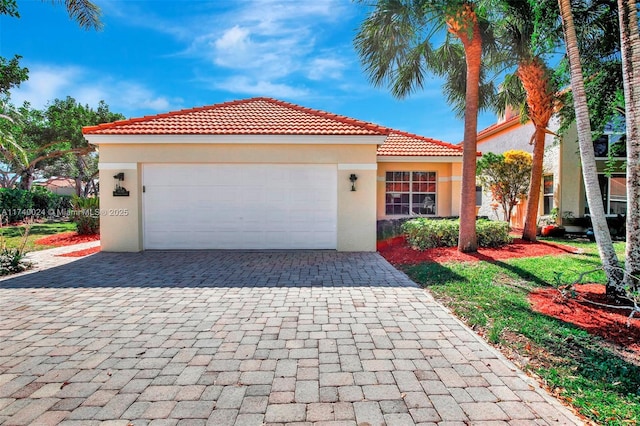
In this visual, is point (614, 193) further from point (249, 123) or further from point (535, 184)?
point (249, 123)

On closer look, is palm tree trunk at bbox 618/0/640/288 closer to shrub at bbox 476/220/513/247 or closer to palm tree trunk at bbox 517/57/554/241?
shrub at bbox 476/220/513/247

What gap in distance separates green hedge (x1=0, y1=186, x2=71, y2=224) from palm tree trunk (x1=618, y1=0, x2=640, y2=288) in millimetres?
21973

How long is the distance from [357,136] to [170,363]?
8024mm

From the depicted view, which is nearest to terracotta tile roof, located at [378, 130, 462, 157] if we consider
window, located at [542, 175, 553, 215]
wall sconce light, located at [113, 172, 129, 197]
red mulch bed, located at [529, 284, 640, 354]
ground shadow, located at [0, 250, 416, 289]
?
window, located at [542, 175, 553, 215]

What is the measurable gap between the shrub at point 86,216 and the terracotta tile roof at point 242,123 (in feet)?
16.6

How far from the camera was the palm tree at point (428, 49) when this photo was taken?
25.9 ft

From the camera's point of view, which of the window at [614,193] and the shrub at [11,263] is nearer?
the shrub at [11,263]

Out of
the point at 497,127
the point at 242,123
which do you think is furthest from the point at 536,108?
the point at 242,123

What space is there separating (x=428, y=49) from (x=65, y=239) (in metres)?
15.3

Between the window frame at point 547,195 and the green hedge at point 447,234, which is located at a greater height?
the window frame at point 547,195

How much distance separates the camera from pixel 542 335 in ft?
13.3

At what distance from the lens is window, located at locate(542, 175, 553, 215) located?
15352 millimetres

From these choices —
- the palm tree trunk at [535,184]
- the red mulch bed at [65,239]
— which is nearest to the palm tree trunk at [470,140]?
the palm tree trunk at [535,184]

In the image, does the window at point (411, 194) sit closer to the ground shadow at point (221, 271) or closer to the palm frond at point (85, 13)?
the ground shadow at point (221, 271)
